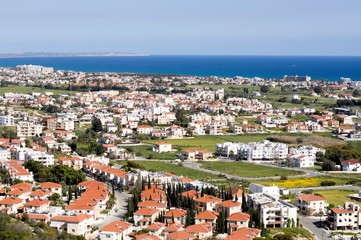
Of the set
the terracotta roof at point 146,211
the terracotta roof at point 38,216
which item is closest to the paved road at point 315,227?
the terracotta roof at point 146,211

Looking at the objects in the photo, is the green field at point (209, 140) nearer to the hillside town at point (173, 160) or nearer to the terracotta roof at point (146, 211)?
the hillside town at point (173, 160)

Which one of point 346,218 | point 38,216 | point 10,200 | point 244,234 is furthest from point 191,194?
point 10,200

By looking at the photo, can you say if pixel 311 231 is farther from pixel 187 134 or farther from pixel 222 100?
pixel 222 100

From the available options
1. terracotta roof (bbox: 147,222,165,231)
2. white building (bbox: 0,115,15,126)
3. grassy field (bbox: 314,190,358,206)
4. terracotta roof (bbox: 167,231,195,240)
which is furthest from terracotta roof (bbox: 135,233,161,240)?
white building (bbox: 0,115,15,126)

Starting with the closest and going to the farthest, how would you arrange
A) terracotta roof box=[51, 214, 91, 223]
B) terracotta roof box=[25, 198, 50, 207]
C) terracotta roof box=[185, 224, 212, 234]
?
terracotta roof box=[185, 224, 212, 234] < terracotta roof box=[51, 214, 91, 223] < terracotta roof box=[25, 198, 50, 207]

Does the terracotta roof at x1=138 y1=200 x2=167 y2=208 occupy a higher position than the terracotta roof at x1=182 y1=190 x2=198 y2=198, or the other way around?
the terracotta roof at x1=182 y1=190 x2=198 y2=198

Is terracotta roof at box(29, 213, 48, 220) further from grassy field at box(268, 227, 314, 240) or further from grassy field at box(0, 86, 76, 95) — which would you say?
grassy field at box(0, 86, 76, 95)

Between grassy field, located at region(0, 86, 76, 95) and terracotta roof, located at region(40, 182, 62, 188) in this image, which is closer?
terracotta roof, located at region(40, 182, 62, 188)
